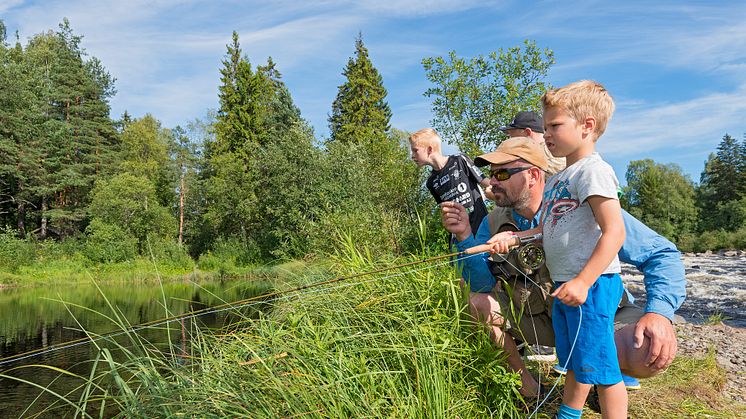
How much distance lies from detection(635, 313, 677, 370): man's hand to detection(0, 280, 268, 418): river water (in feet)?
6.45

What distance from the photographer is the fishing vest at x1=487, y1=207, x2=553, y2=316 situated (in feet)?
7.55

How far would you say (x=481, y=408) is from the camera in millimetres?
2305

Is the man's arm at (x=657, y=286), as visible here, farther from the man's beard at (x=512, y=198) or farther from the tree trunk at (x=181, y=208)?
the tree trunk at (x=181, y=208)

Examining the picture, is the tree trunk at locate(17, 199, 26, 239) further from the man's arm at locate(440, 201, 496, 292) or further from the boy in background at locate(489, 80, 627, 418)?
the boy in background at locate(489, 80, 627, 418)

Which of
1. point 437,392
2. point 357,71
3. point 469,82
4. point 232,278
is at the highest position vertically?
point 357,71

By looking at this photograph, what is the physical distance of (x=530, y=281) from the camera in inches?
93.9

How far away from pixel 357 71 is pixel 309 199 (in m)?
14.8

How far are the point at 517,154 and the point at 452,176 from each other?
145 cm

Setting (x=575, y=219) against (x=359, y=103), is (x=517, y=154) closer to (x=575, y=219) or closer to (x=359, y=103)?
(x=575, y=219)

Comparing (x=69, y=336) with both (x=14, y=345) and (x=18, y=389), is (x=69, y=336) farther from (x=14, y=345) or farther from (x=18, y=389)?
(x=18, y=389)

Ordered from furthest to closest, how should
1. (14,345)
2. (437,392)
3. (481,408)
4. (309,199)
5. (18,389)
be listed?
(309,199) < (14,345) < (18,389) < (481,408) < (437,392)

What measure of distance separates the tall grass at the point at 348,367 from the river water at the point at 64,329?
357mm

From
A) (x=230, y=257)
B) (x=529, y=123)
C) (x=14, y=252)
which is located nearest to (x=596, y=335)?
(x=529, y=123)

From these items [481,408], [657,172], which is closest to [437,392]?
[481,408]
